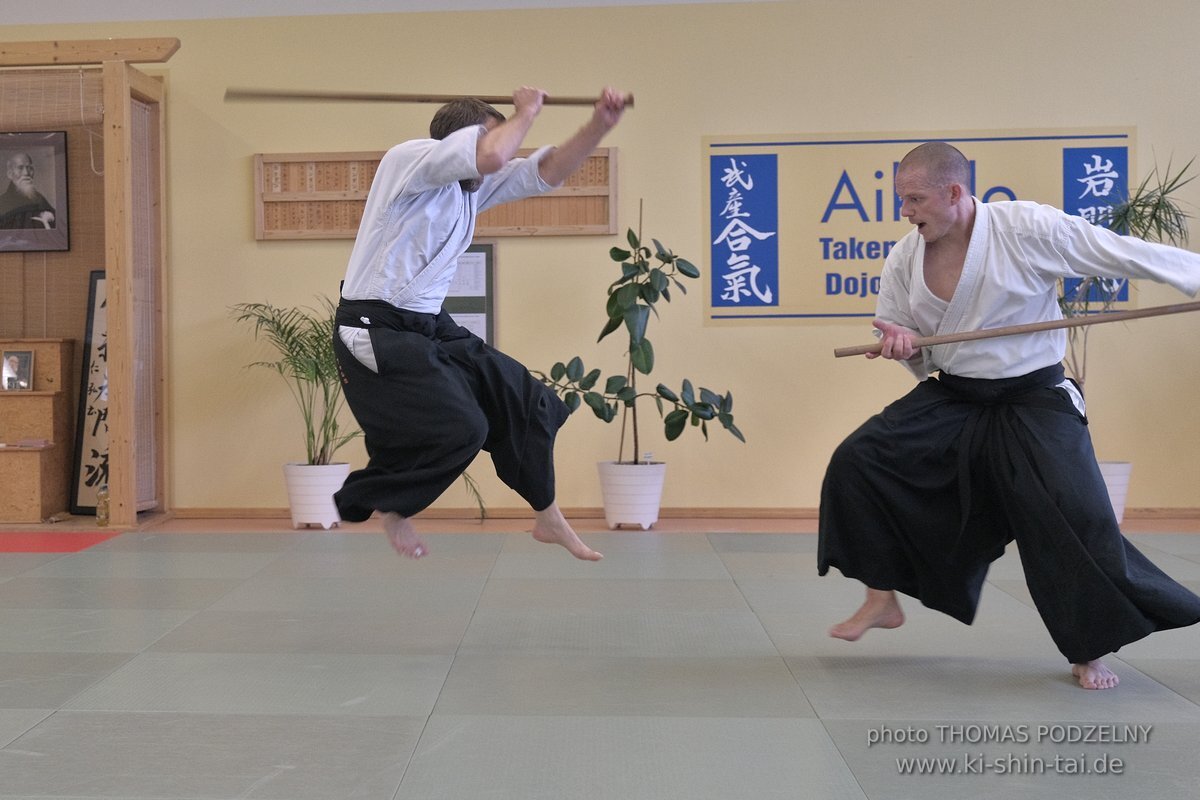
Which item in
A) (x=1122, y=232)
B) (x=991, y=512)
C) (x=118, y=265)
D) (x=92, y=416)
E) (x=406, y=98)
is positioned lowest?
(x=991, y=512)

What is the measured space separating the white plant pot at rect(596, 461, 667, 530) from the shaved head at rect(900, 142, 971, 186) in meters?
2.69

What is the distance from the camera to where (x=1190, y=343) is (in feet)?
17.7

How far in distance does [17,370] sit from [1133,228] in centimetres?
535

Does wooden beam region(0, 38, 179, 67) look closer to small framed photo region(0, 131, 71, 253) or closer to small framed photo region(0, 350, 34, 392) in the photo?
small framed photo region(0, 131, 71, 253)

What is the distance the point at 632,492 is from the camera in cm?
516

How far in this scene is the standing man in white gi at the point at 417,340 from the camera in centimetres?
279

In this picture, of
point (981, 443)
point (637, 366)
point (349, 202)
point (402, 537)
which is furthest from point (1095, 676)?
point (349, 202)

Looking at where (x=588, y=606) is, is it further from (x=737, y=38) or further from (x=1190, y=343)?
(x=1190, y=343)

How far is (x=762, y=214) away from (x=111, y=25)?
3382 mm

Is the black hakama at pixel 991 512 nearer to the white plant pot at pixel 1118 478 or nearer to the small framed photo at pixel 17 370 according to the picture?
the white plant pot at pixel 1118 478

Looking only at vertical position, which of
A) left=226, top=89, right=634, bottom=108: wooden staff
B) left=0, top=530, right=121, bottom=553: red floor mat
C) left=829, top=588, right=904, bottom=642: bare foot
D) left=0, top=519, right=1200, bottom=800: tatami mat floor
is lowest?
left=0, top=530, right=121, bottom=553: red floor mat

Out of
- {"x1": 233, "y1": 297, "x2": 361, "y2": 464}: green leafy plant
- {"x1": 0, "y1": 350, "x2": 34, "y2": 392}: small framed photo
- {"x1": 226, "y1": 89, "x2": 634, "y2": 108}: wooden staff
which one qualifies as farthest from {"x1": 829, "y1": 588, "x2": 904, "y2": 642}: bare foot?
{"x1": 0, "y1": 350, "x2": 34, "y2": 392}: small framed photo

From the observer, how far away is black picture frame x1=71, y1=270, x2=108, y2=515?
550cm

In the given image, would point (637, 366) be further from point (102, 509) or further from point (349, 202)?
point (102, 509)
